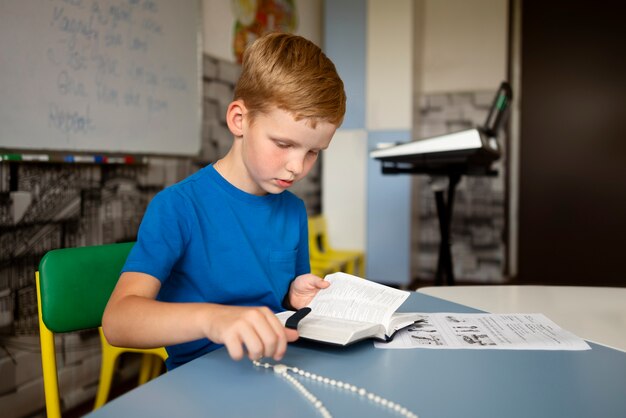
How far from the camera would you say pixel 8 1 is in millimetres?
1488

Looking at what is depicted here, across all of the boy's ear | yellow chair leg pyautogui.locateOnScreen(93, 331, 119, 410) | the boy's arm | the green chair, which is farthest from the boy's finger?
yellow chair leg pyautogui.locateOnScreen(93, 331, 119, 410)

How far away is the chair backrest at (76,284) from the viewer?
0.97m

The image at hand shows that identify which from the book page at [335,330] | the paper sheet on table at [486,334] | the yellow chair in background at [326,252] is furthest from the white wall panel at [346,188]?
the book page at [335,330]

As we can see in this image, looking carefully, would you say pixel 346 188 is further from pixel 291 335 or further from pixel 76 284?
pixel 291 335

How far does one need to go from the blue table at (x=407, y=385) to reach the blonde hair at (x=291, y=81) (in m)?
0.37

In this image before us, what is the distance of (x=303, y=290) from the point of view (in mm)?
965

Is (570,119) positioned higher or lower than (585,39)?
lower

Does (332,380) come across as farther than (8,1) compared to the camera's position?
No

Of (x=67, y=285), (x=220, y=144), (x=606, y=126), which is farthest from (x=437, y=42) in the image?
(x=67, y=285)

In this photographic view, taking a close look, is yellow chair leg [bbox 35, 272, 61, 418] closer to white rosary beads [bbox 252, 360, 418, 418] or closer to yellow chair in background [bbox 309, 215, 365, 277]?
white rosary beads [bbox 252, 360, 418, 418]

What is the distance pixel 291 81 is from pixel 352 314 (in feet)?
1.25

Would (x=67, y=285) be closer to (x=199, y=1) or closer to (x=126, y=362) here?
(x=126, y=362)

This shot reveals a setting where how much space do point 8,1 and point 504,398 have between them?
1.61 m

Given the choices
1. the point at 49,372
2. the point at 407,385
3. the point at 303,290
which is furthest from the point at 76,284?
the point at 407,385
